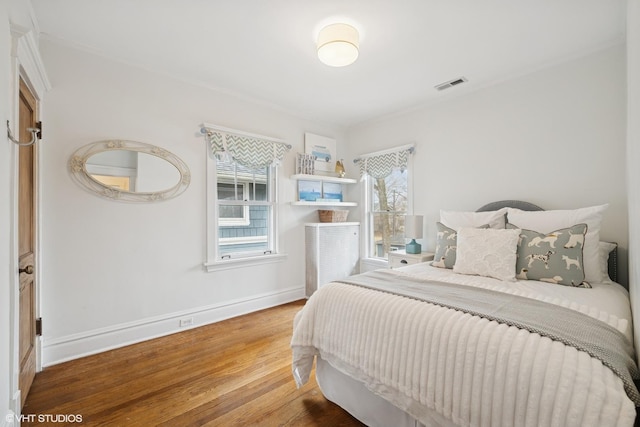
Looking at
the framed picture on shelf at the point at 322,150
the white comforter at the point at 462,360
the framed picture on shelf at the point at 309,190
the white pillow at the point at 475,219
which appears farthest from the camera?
the framed picture on shelf at the point at 322,150

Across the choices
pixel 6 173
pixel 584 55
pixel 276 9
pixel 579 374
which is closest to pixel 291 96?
pixel 276 9

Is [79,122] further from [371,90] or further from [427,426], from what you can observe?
[427,426]

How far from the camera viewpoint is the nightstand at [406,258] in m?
3.03

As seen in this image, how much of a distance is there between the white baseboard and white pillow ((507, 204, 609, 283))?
2.80 m

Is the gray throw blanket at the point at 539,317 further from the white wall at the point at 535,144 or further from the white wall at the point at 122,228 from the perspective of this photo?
the white wall at the point at 122,228

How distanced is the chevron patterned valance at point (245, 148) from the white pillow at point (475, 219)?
6.95ft

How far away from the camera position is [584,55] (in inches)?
93.0

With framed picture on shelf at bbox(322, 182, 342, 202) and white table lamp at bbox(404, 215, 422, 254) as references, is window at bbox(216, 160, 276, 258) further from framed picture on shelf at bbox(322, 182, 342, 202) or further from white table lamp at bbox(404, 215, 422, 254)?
white table lamp at bbox(404, 215, 422, 254)

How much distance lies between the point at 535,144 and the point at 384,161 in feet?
5.50

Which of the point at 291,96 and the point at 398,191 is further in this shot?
the point at 398,191

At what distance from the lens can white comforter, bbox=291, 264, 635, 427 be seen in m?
0.85

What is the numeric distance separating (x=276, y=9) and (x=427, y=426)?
2.53m

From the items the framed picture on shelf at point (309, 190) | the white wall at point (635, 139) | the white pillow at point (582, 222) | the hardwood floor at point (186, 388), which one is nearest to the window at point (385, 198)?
the framed picture on shelf at point (309, 190)

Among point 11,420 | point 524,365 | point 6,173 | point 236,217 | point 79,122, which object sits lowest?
point 11,420
